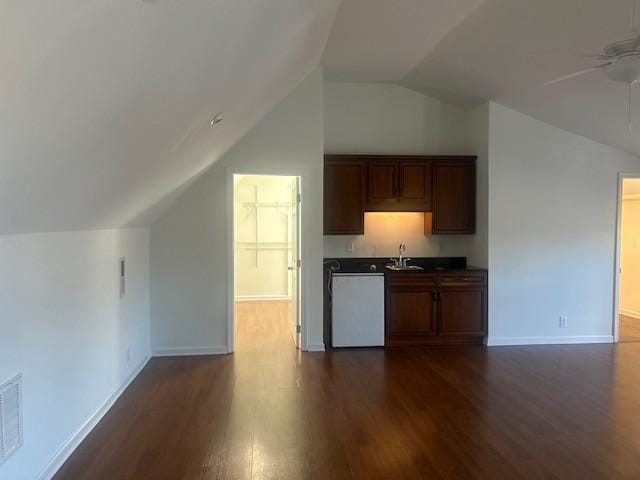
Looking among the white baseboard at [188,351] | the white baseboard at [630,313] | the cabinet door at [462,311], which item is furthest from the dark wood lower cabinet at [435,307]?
the white baseboard at [630,313]

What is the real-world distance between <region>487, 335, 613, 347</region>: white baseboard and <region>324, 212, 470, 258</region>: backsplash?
117 cm

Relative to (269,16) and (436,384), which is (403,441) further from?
(269,16)

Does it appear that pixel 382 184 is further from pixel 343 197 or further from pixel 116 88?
pixel 116 88

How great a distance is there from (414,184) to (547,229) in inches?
64.0

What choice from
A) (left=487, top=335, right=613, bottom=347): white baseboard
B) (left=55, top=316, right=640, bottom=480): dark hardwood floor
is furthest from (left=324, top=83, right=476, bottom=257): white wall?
(left=55, top=316, right=640, bottom=480): dark hardwood floor

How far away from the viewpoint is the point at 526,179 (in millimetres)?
5133

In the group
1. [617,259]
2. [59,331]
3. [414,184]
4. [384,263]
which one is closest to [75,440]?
[59,331]

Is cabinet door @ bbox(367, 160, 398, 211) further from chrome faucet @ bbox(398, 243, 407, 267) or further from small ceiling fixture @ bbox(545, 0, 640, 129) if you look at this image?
small ceiling fixture @ bbox(545, 0, 640, 129)

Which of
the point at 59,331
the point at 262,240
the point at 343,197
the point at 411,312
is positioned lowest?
the point at 411,312

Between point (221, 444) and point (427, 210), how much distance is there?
3.61m

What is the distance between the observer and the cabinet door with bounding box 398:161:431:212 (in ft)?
17.4

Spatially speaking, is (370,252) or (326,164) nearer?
(326,164)

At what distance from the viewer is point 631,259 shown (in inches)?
261

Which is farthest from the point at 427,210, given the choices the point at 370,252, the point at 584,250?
the point at 584,250
